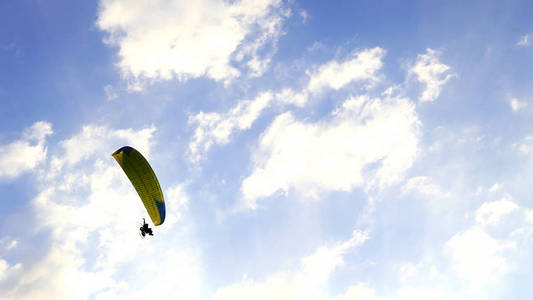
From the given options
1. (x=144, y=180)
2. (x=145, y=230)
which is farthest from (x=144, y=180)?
(x=145, y=230)

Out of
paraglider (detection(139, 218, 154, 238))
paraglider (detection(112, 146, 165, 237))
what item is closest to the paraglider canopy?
paraglider (detection(112, 146, 165, 237))

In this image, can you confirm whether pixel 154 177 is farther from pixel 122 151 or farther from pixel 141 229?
pixel 141 229

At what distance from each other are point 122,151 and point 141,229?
37.7 ft

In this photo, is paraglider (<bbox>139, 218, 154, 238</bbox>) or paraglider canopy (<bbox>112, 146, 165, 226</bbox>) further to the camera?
paraglider (<bbox>139, 218, 154, 238</bbox>)

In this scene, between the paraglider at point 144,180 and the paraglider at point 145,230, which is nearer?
the paraglider at point 144,180

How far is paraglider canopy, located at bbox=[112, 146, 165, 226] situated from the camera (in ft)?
96.1

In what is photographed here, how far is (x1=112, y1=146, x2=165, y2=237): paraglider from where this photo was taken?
29.3m

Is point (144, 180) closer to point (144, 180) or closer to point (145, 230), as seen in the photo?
point (144, 180)

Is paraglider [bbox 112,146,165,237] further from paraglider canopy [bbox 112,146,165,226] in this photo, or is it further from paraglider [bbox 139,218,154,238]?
paraglider [bbox 139,218,154,238]

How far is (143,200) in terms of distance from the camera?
3144 centimetres

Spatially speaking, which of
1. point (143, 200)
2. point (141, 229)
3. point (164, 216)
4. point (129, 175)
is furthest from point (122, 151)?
point (141, 229)

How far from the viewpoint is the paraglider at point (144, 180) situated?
2929cm

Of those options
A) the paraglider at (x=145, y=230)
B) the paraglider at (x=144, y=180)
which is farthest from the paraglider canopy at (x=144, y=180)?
the paraglider at (x=145, y=230)

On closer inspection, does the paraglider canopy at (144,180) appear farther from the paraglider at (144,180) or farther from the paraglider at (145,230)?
the paraglider at (145,230)
